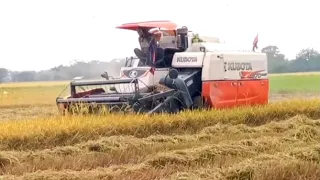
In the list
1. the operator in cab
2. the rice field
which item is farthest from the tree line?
the rice field

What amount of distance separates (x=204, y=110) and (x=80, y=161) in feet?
13.6

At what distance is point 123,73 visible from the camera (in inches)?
432

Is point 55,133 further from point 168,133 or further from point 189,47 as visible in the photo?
point 189,47

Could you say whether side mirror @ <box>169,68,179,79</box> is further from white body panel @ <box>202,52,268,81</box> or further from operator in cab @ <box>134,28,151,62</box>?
operator in cab @ <box>134,28,151,62</box>

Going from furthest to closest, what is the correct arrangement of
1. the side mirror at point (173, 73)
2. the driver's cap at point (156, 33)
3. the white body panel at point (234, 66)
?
1. the driver's cap at point (156, 33)
2. the white body panel at point (234, 66)
3. the side mirror at point (173, 73)

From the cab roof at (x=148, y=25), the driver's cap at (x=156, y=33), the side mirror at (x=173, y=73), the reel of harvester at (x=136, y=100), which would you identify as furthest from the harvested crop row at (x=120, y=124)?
the cab roof at (x=148, y=25)

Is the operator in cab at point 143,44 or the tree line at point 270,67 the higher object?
the operator in cab at point 143,44

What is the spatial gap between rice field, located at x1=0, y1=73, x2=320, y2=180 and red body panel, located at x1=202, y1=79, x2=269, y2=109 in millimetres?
449

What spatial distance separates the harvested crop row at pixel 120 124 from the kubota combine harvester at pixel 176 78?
18.9 inches

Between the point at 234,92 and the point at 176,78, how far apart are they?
1427 mm

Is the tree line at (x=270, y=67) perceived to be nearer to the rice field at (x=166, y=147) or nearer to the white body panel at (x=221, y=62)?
the white body panel at (x=221, y=62)

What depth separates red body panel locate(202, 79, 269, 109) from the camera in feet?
34.2

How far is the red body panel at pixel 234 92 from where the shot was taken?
1044 cm

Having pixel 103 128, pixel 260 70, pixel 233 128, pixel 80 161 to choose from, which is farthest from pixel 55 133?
pixel 260 70
